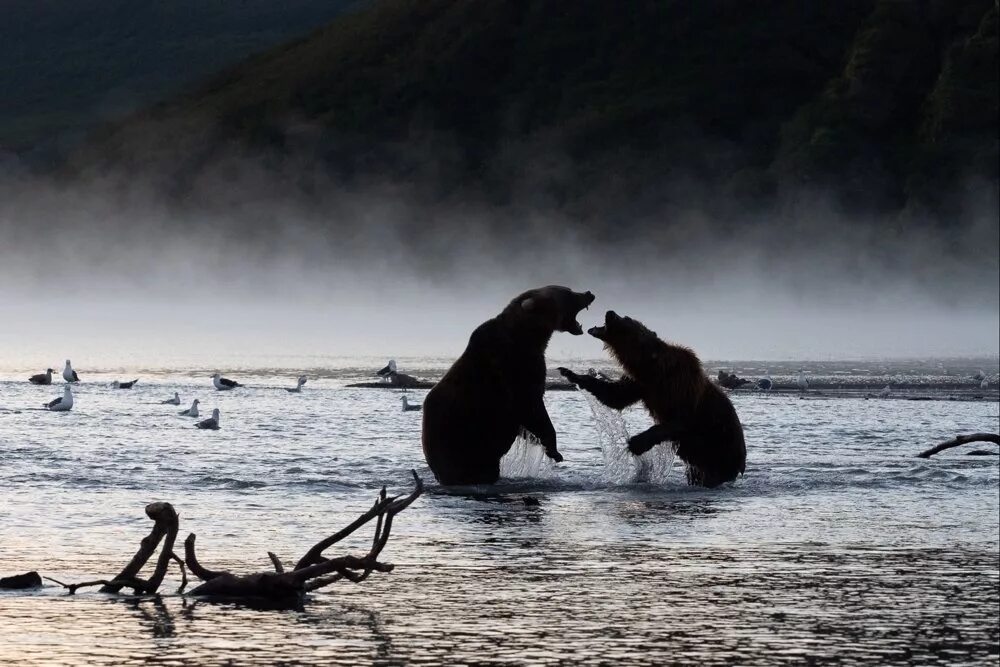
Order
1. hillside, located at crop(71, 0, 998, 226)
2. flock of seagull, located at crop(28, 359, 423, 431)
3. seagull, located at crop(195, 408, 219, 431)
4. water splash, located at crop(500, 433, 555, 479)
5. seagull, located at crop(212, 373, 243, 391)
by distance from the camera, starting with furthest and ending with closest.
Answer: hillside, located at crop(71, 0, 998, 226) < seagull, located at crop(212, 373, 243, 391) < flock of seagull, located at crop(28, 359, 423, 431) < seagull, located at crop(195, 408, 219, 431) < water splash, located at crop(500, 433, 555, 479)

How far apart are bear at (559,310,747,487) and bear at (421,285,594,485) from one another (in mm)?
411

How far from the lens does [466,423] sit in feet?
54.6

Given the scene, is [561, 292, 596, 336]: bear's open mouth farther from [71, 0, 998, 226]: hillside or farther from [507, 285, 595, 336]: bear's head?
[71, 0, 998, 226]: hillside

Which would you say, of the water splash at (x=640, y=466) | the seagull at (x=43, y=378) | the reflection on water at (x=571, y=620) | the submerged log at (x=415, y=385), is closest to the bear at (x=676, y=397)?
the water splash at (x=640, y=466)

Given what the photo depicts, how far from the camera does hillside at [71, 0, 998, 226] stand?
118750mm

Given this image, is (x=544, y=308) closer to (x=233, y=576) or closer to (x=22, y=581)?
(x=233, y=576)

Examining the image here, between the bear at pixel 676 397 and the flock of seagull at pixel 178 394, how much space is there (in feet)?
23.7

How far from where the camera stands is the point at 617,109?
5394 inches

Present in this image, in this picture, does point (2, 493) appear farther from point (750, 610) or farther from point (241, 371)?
point (241, 371)

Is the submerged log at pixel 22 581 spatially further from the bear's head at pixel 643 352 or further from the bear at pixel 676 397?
the bear's head at pixel 643 352

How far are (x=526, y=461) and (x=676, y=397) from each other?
57.3 inches

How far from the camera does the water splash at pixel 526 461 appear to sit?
17.2 m

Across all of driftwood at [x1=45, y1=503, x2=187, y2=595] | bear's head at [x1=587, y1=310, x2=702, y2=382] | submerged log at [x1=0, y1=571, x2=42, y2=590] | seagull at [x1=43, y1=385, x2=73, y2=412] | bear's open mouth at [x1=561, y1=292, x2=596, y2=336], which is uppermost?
bear's open mouth at [x1=561, y1=292, x2=596, y2=336]

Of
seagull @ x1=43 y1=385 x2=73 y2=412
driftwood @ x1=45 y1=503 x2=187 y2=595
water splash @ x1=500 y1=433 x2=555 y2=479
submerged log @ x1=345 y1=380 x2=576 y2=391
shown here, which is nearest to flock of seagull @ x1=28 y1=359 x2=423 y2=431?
seagull @ x1=43 y1=385 x2=73 y2=412
